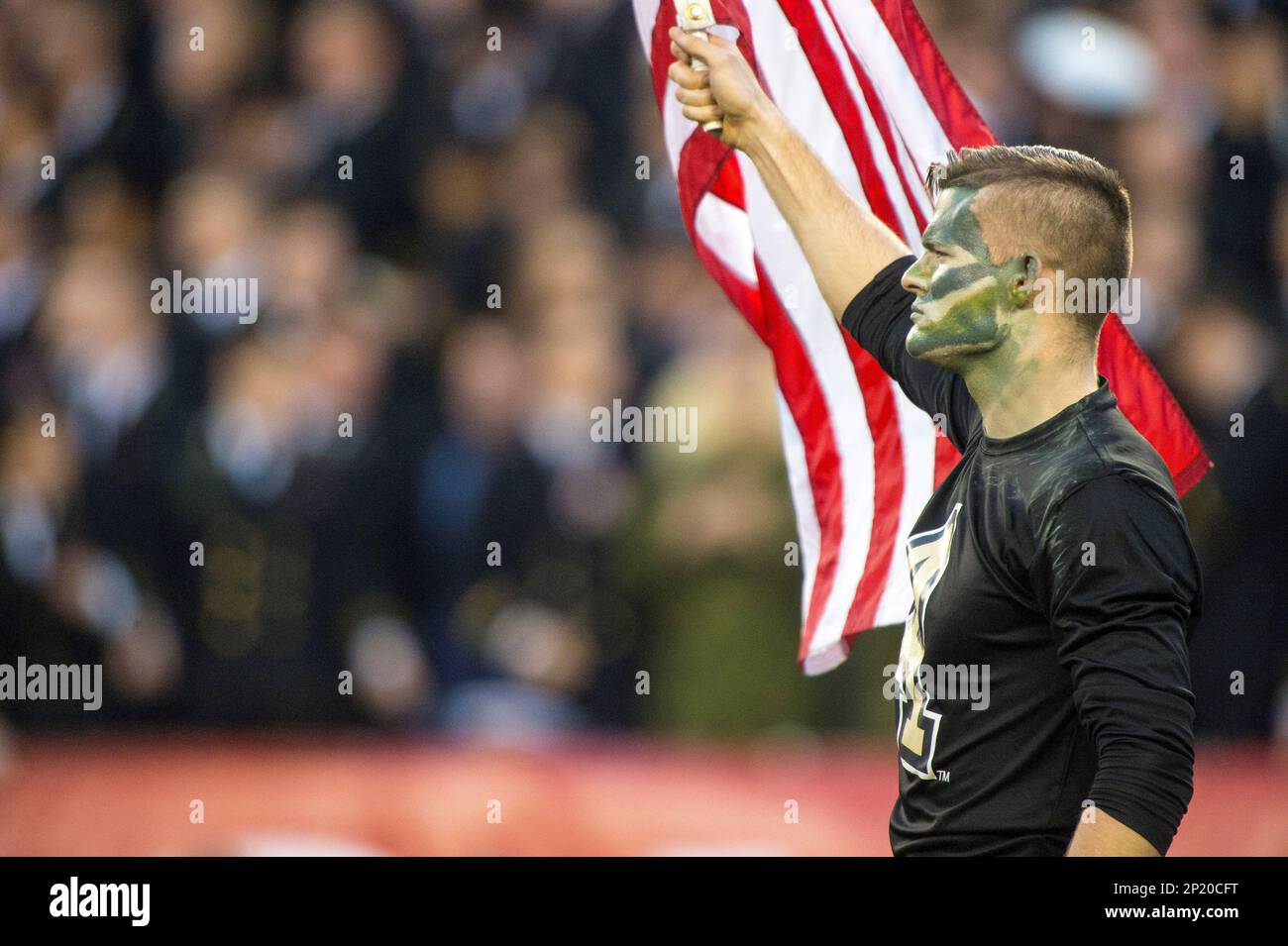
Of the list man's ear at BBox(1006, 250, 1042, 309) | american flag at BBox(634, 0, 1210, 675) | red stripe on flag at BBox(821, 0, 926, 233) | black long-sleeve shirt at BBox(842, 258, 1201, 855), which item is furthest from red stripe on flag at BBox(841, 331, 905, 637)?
man's ear at BBox(1006, 250, 1042, 309)

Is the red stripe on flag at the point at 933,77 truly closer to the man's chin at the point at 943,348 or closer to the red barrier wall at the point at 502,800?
the man's chin at the point at 943,348

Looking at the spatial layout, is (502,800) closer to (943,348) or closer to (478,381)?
(478,381)

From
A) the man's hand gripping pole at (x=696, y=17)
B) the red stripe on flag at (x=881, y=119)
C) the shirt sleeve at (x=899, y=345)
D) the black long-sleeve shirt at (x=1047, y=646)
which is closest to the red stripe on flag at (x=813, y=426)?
the red stripe on flag at (x=881, y=119)

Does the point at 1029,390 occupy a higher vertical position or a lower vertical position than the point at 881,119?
lower

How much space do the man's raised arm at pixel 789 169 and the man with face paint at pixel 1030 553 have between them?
38cm

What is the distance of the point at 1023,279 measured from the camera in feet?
8.28

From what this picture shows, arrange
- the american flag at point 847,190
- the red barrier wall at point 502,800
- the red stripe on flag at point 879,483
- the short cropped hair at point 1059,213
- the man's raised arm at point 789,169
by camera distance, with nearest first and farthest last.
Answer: the short cropped hair at point 1059,213 < the man's raised arm at point 789,169 < the red stripe on flag at point 879,483 < the american flag at point 847,190 < the red barrier wall at point 502,800

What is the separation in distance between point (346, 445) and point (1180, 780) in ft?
14.6

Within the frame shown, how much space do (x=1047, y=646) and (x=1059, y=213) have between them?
0.62m

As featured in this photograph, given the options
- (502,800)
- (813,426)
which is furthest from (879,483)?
(502,800)

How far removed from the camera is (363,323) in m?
6.69

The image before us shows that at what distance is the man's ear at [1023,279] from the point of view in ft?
8.26

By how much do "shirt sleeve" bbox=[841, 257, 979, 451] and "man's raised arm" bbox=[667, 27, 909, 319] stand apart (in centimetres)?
3

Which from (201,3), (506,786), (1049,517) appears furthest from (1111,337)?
(201,3)
